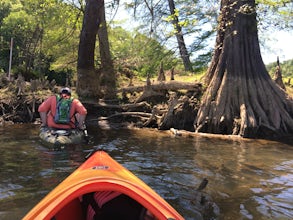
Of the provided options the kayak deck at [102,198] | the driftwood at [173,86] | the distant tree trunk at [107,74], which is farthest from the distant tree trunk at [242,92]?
the kayak deck at [102,198]

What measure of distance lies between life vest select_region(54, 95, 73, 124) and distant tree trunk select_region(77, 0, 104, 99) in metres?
5.81

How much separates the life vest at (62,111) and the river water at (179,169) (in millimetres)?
876

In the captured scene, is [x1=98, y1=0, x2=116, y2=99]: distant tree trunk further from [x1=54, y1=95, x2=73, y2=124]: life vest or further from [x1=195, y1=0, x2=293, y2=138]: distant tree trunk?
[x1=54, y1=95, x2=73, y2=124]: life vest

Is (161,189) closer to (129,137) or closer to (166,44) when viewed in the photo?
(129,137)

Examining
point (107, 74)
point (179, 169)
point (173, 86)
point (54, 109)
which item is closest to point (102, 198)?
point (179, 169)

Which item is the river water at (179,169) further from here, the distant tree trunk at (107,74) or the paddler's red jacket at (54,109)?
the distant tree trunk at (107,74)

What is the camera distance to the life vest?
10.9m

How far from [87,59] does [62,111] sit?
21.3ft

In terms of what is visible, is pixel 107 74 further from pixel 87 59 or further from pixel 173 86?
pixel 173 86

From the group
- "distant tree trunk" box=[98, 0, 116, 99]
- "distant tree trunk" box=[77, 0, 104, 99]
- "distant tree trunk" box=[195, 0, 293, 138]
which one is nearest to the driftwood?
"distant tree trunk" box=[195, 0, 293, 138]

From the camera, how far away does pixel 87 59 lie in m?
17.0

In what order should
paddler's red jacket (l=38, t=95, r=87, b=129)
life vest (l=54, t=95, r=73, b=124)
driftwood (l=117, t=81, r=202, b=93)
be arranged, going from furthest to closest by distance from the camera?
1. driftwood (l=117, t=81, r=202, b=93)
2. paddler's red jacket (l=38, t=95, r=87, b=129)
3. life vest (l=54, t=95, r=73, b=124)

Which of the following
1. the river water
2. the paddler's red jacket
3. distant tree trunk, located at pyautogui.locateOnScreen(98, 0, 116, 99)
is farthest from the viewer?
distant tree trunk, located at pyautogui.locateOnScreen(98, 0, 116, 99)

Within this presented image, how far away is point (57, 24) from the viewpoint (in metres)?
25.2
